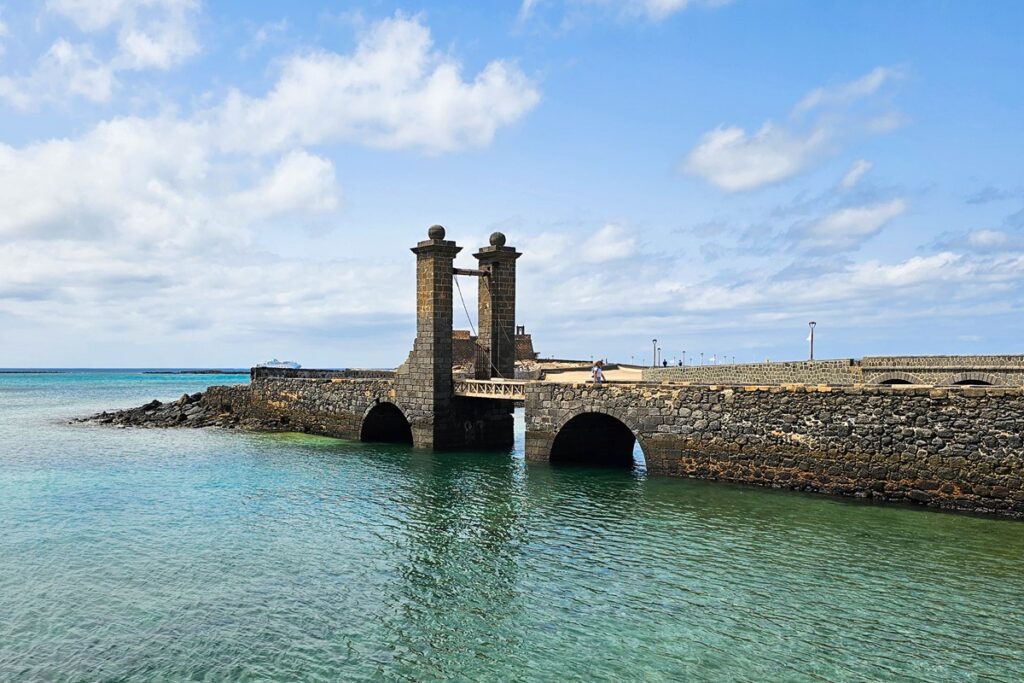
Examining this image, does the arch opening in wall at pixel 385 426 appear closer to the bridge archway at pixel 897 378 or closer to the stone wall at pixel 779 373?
the stone wall at pixel 779 373

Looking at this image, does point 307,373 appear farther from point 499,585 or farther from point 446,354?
point 499,585

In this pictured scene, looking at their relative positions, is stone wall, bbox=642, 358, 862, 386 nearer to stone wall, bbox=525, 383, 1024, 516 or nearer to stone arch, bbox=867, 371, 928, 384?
stone arch, bbox=867, 371, 928, 384

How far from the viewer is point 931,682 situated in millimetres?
9008

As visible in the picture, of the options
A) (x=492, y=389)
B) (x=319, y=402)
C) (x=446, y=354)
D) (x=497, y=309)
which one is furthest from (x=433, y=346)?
(x=319, y=402)

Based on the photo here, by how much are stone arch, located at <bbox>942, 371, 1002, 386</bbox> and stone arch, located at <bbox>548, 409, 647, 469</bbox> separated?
13696 mm

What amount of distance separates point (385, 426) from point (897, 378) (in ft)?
74.8

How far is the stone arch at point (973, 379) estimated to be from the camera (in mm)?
27656

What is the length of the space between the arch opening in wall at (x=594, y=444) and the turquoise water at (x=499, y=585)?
3.28 metres

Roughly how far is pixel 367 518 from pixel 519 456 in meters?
10.9

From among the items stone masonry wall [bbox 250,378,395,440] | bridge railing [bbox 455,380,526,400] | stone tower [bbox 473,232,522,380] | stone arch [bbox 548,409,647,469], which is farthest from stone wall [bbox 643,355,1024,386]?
stone masonry wall [bbox 250,378,395,440]

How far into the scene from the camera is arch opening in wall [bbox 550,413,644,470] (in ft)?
83.4

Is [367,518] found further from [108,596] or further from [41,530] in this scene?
[41,530]

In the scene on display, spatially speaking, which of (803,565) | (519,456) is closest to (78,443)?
(519,456)

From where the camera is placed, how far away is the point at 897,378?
3050cm
